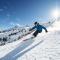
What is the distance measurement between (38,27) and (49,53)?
264 inches

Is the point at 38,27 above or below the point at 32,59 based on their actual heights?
above

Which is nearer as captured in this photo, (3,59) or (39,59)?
(39,59)

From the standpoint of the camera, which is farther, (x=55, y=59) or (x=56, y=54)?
(x=56, y=54)

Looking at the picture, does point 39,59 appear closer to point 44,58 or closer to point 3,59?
point 44,58

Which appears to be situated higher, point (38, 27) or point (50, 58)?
point (38, 27)

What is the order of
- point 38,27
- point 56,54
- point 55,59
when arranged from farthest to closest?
1. point 38,27
2. point 56,54
3. point 55,59

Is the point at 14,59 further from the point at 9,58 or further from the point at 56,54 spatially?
the point at 56,54

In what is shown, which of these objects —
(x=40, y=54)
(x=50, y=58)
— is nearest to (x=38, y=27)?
(x=40, y=54)

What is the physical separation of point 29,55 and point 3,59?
170 centimetres

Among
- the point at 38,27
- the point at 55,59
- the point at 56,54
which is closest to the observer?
the point at 55,59

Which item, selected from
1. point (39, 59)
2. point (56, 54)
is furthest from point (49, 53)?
point (39, 59)

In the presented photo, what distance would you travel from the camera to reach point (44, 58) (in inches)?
322

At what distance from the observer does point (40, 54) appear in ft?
29.5

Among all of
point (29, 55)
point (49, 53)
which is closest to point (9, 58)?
point (29, 55)
